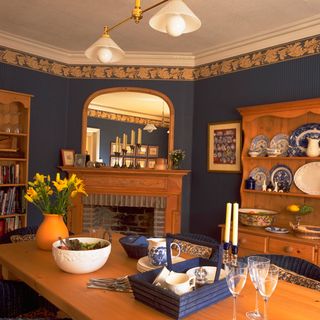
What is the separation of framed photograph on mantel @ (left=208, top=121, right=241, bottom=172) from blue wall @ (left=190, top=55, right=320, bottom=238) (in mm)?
75

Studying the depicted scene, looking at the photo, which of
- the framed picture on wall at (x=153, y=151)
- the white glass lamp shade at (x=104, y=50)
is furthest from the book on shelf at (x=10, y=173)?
the framed picture on wall at (x=153, y=151)

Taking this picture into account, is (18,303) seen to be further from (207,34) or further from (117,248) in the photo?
(207,34)

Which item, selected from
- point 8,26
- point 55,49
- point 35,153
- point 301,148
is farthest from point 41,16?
point 301,148

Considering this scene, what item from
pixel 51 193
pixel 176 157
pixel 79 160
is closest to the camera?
pixel 51 193

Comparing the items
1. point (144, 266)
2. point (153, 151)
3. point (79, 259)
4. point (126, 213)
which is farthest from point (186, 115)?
point (79, 259)

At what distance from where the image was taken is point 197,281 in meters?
1.38

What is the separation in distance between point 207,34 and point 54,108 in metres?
2.13

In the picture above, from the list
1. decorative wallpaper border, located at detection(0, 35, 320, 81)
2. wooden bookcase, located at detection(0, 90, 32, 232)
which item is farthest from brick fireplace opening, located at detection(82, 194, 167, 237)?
decorative wallpaper border, located at detection(0, 35, 320, 81)

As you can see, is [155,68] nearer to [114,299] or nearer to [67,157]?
[67,157]

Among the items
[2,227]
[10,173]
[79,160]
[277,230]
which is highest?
[79,160]

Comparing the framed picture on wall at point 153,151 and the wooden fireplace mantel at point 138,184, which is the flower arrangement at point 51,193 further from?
the framed picture on wall at point 153,151

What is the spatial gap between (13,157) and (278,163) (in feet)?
9.60

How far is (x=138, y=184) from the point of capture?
419cm

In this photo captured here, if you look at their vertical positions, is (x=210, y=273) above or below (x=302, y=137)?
below
